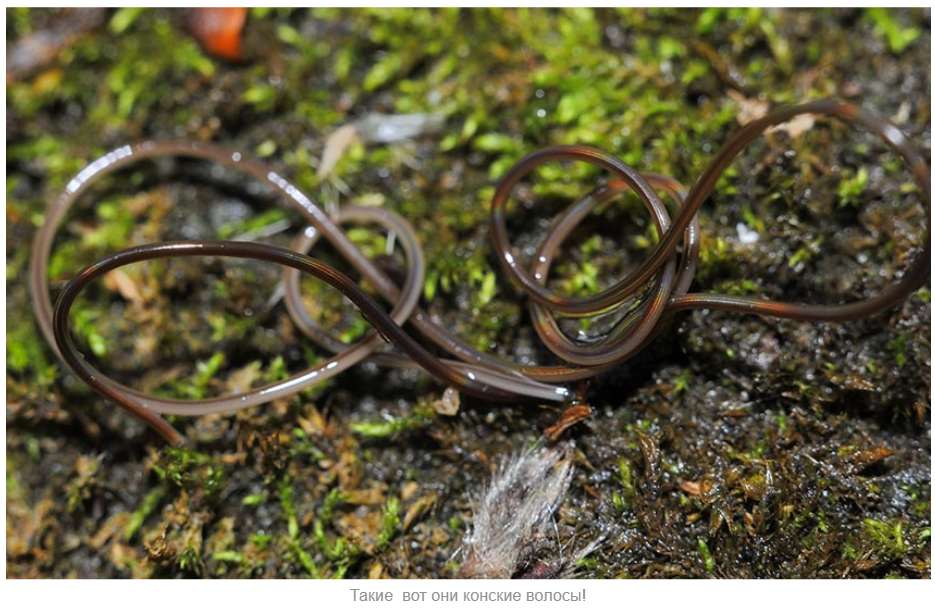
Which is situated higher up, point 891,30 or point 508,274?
point 891,30

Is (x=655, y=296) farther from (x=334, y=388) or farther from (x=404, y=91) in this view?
(x=404, y=91)

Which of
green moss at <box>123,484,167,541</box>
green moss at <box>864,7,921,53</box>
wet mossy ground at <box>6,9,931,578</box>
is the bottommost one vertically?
green moss at <box>123,484,167,541</box>

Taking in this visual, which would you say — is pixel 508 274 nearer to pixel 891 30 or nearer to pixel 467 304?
pixel 467 304

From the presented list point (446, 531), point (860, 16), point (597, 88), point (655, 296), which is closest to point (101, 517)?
point (446, 531)

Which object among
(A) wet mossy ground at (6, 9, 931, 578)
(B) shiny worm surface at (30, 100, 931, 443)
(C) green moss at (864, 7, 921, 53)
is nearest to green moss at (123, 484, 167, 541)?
(A) wet mossy ground at (6, 9, 931, 578)

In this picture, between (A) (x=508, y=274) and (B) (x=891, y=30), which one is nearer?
(A) (x=508, y=274)

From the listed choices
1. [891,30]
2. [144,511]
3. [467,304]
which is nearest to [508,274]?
[467,304]

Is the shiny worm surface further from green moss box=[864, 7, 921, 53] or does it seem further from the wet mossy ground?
green moss box=[864, 7, 921, 53]
